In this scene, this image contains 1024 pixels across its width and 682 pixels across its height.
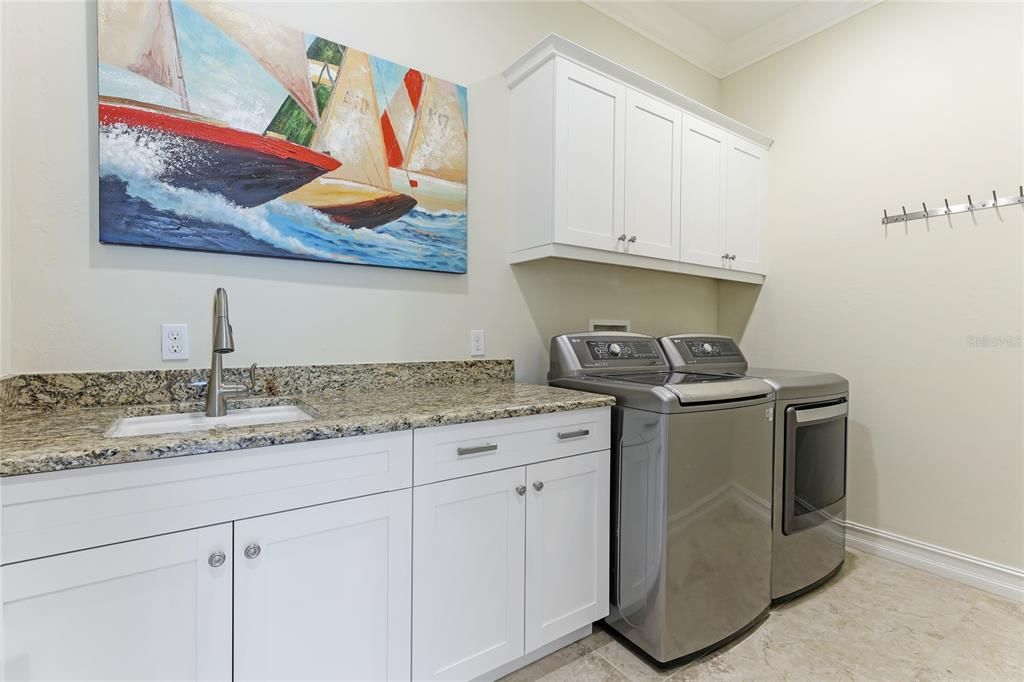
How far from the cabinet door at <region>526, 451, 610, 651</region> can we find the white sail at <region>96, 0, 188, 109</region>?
1.63 m

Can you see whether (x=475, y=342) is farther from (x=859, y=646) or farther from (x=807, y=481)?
(x=859, y=646)

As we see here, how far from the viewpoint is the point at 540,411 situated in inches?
58.9

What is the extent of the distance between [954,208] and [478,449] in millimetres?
2470

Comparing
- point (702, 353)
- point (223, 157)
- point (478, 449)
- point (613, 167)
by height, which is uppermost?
point (613, 167)

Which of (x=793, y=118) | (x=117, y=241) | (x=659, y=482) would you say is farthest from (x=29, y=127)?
(x=793, y=118)

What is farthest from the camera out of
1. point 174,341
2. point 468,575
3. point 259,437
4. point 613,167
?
point 613,167

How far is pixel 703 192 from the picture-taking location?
2.54m

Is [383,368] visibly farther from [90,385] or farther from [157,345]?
[90,385]

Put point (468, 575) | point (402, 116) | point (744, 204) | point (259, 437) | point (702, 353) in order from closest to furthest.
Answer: point (259, 437) → point (468, 575) → point (402, 116) → point (702, 353) → point (744, 204)

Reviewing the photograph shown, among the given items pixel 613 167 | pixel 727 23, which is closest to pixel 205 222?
pixel 613 167

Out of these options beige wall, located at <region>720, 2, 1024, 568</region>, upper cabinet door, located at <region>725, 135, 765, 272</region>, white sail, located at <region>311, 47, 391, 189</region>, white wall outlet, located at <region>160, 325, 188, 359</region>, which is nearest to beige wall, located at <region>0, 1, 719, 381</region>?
white wall outlet, located at <region>160, 325, 188, 359</region>

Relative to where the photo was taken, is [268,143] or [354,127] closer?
[268,143]

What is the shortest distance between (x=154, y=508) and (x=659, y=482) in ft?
4.43

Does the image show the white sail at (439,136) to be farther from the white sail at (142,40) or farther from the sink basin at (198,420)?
the sink basin at (198,420)
